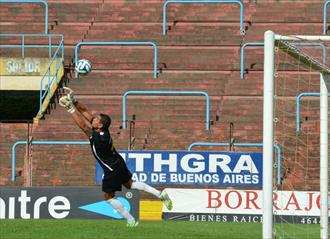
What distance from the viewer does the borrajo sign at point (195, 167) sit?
22.3 meters

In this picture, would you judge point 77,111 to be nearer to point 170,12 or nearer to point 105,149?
point 105,149

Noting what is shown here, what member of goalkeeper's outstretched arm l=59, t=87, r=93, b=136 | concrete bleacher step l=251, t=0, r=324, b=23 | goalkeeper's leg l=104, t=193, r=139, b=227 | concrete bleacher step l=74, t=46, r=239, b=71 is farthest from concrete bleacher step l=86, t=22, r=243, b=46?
goalkeeper's leg l=104, t=193, r=139, b=227

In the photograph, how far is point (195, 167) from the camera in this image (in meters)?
22.5

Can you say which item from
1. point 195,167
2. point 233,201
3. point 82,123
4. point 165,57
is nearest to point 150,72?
point 165,57

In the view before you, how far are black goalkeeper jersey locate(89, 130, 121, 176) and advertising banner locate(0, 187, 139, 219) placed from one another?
12.1ft

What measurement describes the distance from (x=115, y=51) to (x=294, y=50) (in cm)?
1508

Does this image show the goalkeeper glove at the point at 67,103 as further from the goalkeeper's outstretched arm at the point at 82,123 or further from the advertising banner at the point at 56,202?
the advertising banner at the point at 56,202

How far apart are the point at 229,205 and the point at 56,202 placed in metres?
3.60

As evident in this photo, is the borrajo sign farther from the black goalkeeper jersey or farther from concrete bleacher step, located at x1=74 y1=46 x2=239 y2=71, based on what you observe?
the black goalkeeper jersey

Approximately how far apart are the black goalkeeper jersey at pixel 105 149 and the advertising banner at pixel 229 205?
5.25 metres

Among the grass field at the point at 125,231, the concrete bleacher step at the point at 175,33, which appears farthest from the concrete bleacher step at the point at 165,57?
the grass field at the point at 125,231

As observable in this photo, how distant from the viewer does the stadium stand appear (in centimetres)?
2430

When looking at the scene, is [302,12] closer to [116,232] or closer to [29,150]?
[29,150]

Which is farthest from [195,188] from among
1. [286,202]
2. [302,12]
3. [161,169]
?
[302,12]
